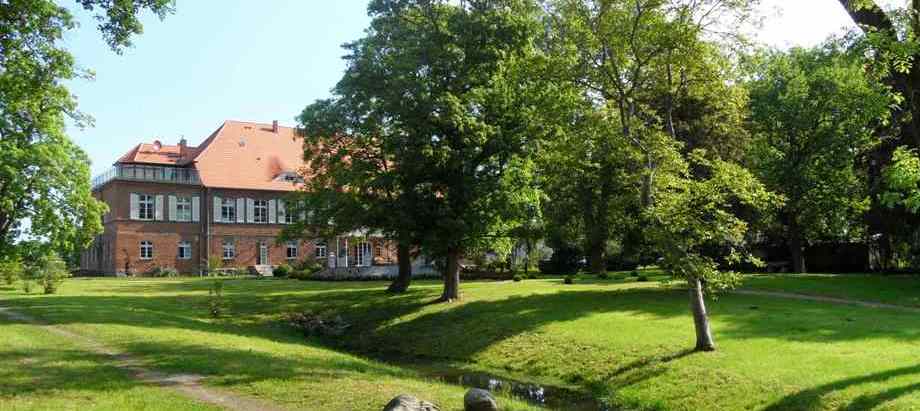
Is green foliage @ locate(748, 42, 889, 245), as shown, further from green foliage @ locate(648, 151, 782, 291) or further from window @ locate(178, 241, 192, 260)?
window @ locate(178, 241, 192, 260)

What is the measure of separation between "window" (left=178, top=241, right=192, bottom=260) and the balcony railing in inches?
213

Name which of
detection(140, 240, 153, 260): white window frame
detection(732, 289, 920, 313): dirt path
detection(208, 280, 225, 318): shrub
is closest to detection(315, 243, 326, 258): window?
detection(140, 240, 153, 260): white window frame

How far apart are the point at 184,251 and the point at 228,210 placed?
5326mm

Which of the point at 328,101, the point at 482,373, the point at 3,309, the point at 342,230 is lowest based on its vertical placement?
the point at 482,373

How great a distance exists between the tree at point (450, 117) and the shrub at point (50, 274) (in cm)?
1752

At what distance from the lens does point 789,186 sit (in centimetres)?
3638

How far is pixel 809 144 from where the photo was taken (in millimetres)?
37812

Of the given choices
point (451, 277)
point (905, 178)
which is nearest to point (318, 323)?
point (451, 277)

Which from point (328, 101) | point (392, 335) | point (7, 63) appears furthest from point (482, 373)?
point (328, 101)

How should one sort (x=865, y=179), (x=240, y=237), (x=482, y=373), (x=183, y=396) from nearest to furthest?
(x=183, y=396) → (x=482, y=373) → (x=865, y=179) → (x=240, y=237)

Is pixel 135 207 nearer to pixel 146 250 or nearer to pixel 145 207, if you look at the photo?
pixel 145 207

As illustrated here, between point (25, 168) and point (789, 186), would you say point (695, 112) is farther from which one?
point (25, 168)

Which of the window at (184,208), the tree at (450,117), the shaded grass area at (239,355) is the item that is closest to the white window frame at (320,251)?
the window at (184,208)

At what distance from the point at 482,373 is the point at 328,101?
16827mm
